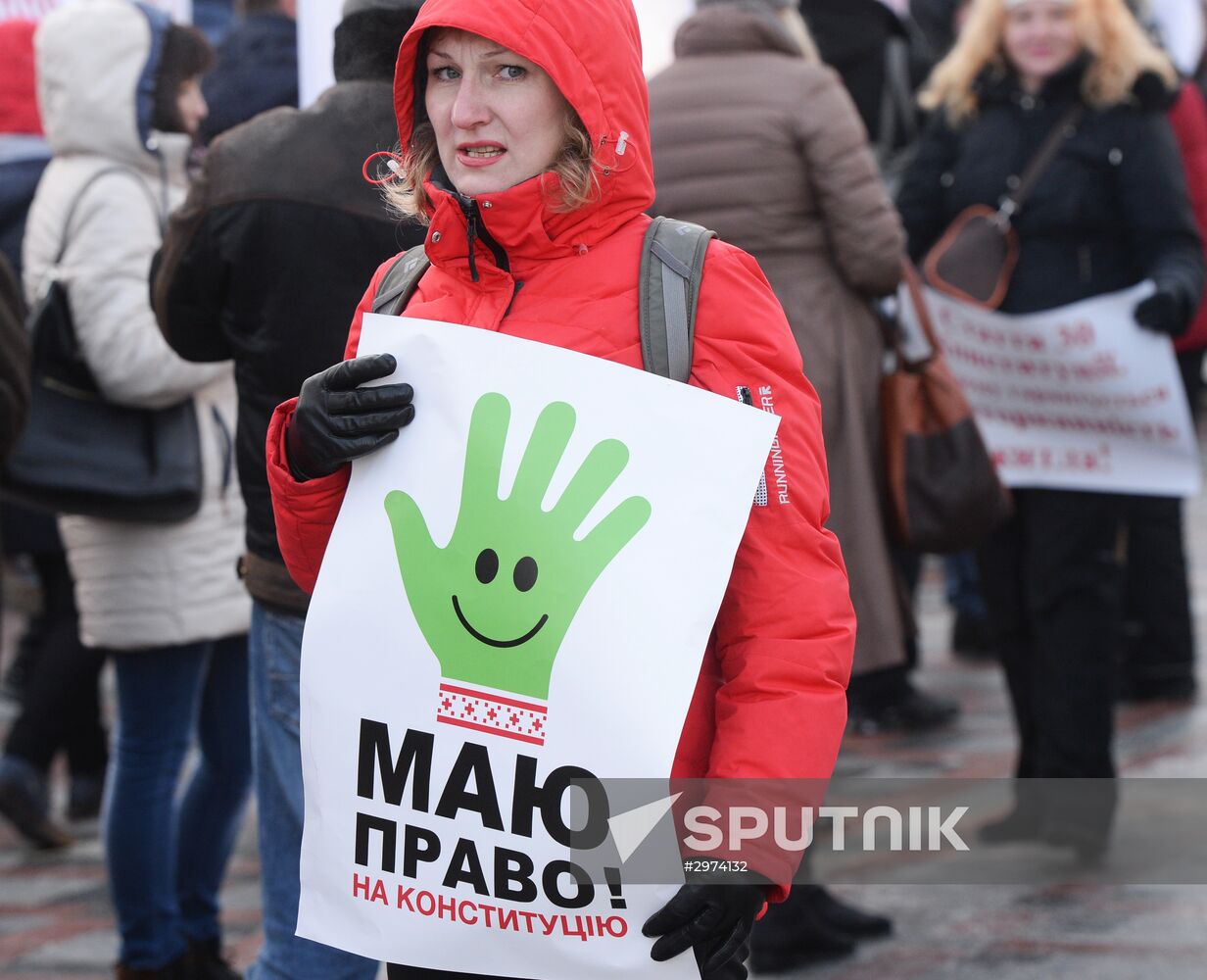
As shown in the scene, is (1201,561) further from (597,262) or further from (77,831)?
(597,262)

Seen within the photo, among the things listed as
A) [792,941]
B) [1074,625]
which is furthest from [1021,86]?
[792,941]

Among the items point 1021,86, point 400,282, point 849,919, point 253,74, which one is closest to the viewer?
point 400,282

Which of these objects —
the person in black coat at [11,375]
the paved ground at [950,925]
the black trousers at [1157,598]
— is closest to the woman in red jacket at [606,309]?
the person in black coat at [11,375]

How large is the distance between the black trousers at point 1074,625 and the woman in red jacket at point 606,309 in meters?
2.84

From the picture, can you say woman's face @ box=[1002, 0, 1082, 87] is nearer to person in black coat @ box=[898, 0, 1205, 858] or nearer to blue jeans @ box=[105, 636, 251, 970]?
person in black coat @ box=[898, 0, 1205, 858]

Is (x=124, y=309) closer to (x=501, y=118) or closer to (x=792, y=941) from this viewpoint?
(x=501, y=118)

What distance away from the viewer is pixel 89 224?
159 inches

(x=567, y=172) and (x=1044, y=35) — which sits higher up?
(x=567, y=172)

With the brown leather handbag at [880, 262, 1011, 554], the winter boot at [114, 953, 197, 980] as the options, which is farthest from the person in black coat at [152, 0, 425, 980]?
the brown leather handbag at [880, 262, 1011, 554]

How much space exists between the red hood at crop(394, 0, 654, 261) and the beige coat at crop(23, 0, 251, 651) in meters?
1.81

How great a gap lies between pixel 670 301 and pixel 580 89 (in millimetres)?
285

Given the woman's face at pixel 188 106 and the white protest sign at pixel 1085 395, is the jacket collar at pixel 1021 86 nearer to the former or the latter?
the white protest sign at pixel 1085 395

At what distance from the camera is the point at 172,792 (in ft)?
13.5

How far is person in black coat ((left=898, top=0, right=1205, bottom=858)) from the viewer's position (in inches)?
194
